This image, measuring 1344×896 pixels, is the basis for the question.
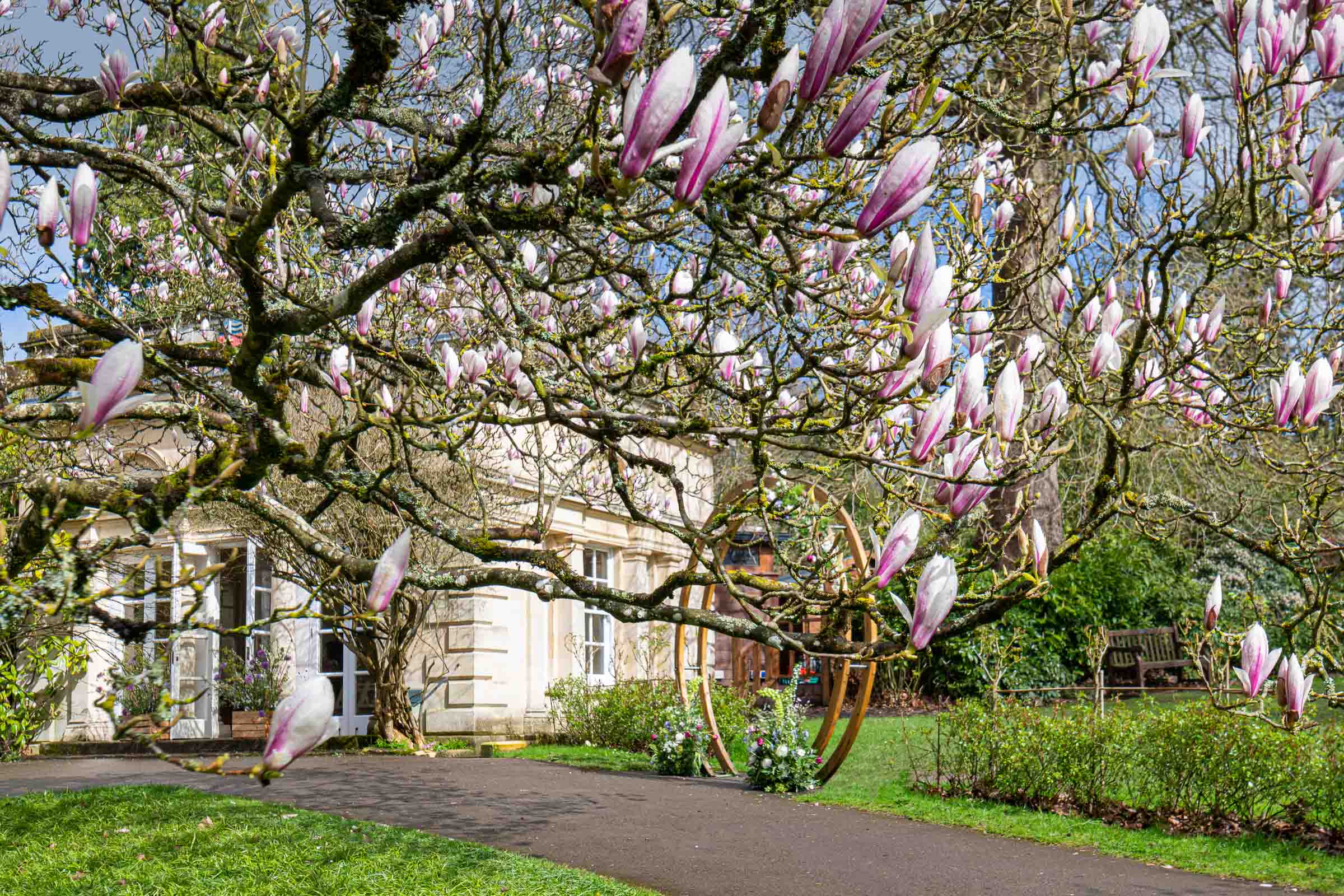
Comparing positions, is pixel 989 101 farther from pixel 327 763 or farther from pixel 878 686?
pixel 878 686

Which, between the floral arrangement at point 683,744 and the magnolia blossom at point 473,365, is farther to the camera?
the floral arrangement at point 683,744

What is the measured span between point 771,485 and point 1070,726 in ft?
9.96

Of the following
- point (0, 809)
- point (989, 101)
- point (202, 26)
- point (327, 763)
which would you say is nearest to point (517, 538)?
point (989, 101)

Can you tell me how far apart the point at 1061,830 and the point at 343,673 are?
922cm

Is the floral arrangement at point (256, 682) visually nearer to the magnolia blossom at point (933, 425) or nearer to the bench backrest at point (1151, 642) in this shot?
the bench backrest at point (1151, 642)

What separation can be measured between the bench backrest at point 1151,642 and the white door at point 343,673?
9.39m

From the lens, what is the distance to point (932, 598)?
189cm

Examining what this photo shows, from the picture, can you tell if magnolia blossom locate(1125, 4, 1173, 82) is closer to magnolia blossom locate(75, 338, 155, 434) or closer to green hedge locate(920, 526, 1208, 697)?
magnolia blossom locate(75, 338, 155, 434)

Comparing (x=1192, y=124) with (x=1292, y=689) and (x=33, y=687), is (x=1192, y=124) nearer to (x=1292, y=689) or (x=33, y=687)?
(x=1292, y=689)

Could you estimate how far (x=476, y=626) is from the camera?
42.1ft

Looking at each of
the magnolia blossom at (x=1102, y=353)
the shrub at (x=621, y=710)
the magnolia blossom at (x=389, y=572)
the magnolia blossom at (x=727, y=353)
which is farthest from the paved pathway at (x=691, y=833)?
the magnolia blossom at (x=389, y=572)

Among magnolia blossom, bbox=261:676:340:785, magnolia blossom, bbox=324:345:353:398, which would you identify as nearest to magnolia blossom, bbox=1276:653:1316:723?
magnolia blossom, bbox=261:676:340:785

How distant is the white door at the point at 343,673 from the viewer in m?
13.3

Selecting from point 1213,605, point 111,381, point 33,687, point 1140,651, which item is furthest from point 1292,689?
point 33,687
